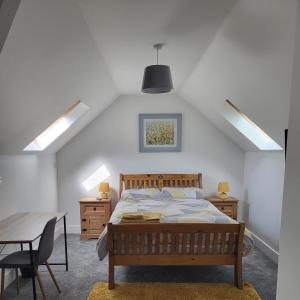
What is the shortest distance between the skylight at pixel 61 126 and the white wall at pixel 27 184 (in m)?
0.24

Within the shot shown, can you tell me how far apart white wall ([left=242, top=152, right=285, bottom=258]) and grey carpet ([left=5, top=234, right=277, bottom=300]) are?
0.47 metres

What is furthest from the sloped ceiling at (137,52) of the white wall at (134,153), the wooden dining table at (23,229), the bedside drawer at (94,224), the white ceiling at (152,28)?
the bedside drawer at (94,224)

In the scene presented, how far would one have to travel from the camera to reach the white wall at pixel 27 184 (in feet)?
8.63

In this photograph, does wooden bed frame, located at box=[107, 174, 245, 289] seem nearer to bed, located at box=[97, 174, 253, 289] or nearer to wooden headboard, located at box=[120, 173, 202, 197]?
bed, located at box=[97, 174, 253, 289]

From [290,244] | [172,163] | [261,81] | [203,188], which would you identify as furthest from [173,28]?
[203,188]

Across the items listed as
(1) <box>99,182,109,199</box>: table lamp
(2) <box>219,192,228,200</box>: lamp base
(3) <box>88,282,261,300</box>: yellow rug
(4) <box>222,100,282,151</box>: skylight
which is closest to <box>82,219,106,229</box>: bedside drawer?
(1) <box>99,182,109,199</box>: table lamp

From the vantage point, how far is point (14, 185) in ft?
9.21

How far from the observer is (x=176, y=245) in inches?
97.3

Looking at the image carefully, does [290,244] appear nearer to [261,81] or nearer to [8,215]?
[261,81]

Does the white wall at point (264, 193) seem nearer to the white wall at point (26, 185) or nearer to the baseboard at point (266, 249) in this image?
the baseboard at point (266, 249)

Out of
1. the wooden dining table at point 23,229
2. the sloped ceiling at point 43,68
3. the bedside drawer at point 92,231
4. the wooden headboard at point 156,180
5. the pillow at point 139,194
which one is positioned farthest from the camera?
the wooden headboard at point 156,180

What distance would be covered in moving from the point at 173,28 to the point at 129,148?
2.67m

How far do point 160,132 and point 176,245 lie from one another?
2249 millimetres

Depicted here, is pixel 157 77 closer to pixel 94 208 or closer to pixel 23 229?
pixel 23 229
